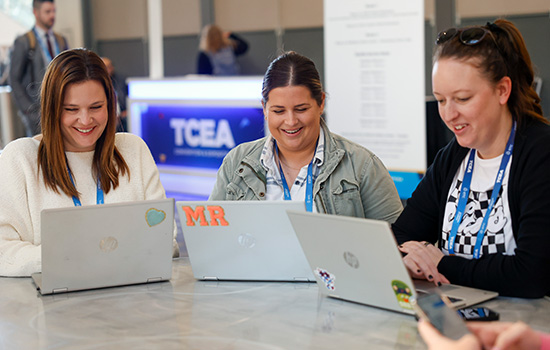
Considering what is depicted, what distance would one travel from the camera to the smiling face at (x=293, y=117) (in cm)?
247

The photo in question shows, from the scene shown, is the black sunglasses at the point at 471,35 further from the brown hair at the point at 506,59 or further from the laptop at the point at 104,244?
the laptop at the point at 104,244

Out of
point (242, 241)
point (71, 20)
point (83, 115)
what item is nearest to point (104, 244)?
point (242, 241)

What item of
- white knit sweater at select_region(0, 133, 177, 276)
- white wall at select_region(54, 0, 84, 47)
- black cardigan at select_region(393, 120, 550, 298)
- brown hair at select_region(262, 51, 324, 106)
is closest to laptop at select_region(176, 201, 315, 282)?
black cardigan at select_region(393, 120, 550, 298)

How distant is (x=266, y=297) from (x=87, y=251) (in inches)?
20.5

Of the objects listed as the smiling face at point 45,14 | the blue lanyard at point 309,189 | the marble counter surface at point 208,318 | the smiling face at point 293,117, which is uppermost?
the smiling face at point 45,14

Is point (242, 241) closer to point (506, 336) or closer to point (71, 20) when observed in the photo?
point (506, 336)

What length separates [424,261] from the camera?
187 centimetres

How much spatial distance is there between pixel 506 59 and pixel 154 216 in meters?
1.10

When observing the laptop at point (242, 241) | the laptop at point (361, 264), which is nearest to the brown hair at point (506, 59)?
the laptop at point (361, 264)

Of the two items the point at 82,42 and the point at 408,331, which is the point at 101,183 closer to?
the point at 408,331

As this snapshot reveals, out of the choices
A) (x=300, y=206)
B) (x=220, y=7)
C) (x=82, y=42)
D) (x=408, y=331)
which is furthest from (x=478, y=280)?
(x=82, y=42)

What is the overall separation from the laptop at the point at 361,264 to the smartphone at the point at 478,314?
6 cm

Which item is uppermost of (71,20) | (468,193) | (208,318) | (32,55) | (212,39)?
(71,20)

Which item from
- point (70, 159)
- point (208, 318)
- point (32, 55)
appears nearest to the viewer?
point (208, 318)
